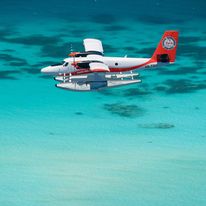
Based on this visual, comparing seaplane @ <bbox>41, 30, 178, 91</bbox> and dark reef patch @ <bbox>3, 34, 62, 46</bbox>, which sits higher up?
dark reef patch @ <bbox>3, 34, 62, 46</bbox>

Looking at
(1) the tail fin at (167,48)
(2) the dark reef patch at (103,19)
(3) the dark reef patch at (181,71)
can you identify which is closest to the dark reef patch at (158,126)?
(1) the tail fin at (167,48)

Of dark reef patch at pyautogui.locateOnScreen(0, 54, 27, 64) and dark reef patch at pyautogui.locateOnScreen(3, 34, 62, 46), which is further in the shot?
dark reef patch at pyautogui.locateOnScreen(3, 34, 62, 46)

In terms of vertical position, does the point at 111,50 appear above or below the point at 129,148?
above

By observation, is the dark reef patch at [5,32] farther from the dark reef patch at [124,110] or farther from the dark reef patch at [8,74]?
the dark reef patch at [124,110]

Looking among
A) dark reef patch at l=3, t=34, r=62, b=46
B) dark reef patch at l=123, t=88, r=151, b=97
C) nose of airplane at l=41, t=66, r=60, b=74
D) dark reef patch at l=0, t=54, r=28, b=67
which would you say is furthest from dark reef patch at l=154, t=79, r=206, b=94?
dark reef patch at l=3, t=34, r=62, b=46

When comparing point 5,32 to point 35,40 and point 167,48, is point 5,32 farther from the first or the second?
point 167,48

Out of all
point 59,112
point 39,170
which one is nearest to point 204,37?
point 59,112

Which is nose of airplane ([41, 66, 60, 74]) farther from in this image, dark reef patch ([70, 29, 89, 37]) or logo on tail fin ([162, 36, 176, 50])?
dark reef patch ([70, 29, 89, 37])

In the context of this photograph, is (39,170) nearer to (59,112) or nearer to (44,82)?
(59,112)
